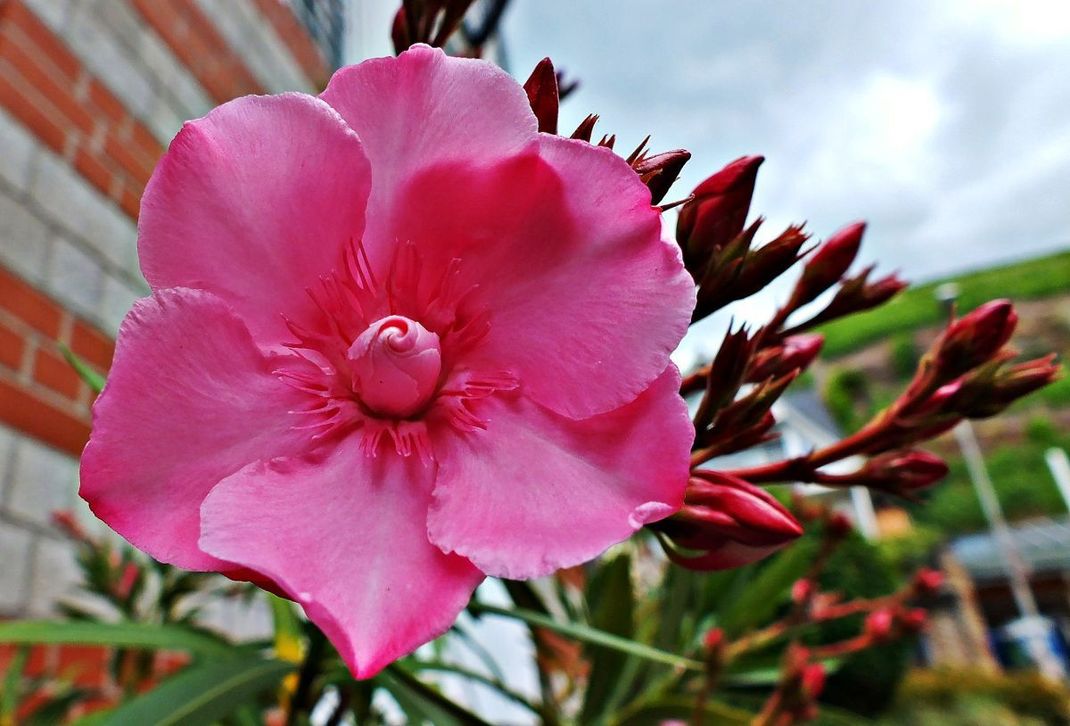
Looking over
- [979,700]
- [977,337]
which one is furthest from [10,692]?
[979,700]

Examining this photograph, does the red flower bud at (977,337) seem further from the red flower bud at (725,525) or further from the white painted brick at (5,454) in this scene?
the white painted brick at (5,454)

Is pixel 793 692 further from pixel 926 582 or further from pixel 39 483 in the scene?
pixel 39 483

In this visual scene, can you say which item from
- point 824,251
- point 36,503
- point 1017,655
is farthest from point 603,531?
point 1017,655

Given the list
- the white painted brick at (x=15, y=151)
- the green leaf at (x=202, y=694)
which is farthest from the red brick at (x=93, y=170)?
the green leaf at (x=202, y=694)

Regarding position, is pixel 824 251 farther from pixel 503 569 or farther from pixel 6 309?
pixel 6 309

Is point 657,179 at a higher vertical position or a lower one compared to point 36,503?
higher

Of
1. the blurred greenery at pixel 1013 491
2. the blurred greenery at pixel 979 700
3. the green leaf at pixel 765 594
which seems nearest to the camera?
the green leaf at pixel 765 594

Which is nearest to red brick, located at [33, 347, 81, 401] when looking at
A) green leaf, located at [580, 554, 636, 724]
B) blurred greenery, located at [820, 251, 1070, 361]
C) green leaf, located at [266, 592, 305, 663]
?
green leaf, located at [266, 592, 305, 663]
